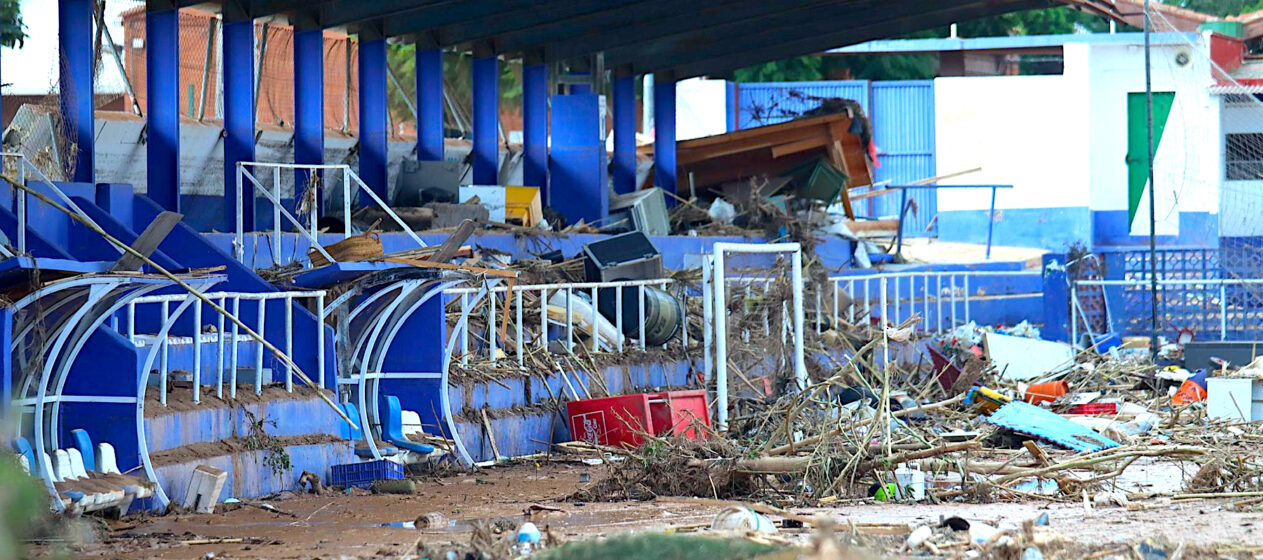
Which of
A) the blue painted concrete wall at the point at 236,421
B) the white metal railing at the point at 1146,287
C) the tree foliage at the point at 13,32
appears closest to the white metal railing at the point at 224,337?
the blue painted concrete wall at the point at 236,421

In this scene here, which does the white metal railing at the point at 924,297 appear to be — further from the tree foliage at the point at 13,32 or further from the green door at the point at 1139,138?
the tree foliage at the point at 13,32

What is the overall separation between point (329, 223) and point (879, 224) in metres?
17.2

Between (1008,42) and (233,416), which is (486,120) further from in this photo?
(1008,42)

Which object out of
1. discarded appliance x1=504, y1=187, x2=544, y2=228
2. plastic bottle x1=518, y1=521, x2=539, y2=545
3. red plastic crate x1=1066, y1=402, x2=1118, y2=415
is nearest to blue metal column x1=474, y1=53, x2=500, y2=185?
discarded appliance x1=504, y1=187, x2=544, y2=228

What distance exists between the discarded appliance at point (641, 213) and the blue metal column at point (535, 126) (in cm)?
117

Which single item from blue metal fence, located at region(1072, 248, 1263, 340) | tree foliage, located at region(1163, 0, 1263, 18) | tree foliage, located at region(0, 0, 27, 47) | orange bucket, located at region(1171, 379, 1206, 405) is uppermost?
tree foliage, located at region(1163, 0, 1263, 18)

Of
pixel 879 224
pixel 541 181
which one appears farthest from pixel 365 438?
pixel 879 224

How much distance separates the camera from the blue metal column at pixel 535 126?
2492cm

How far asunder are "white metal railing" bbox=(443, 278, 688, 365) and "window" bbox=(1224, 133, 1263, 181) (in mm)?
22767

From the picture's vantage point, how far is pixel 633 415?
1429cm

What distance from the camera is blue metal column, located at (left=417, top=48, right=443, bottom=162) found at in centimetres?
2238

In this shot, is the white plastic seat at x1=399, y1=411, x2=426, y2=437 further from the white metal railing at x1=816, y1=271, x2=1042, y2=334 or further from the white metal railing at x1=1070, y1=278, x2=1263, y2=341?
the white metal railing at x1=1070, y1=278, x2=1263, y2=341

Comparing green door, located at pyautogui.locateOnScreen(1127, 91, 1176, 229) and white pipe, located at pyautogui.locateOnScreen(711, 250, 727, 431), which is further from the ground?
green door, located at pyautogui.locateOnScreen(1127, 91, 1176, 229)

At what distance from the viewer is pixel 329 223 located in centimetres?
1831
